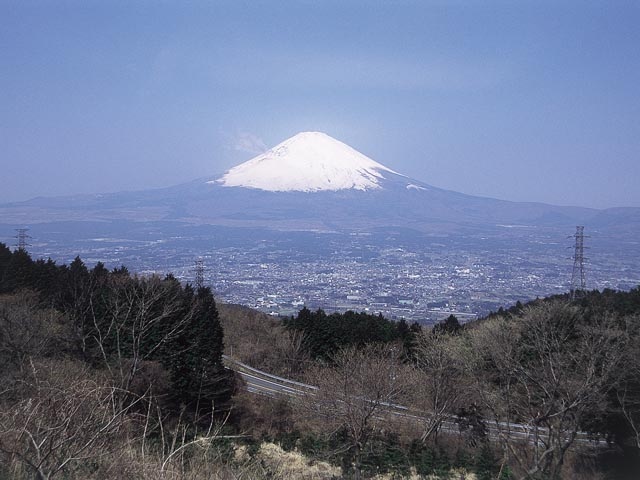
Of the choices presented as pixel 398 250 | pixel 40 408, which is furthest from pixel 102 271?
pixel 398 250

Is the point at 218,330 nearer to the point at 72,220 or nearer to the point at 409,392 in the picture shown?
the point at 409,392

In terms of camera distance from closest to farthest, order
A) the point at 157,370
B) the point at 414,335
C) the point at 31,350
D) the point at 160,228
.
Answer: the point at 31,350 < the point at 157,370 < the point at 414,335 < the point at 160,228

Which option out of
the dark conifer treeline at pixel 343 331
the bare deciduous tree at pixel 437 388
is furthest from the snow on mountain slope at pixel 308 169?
the bare deciduous tree at pixel 437 388

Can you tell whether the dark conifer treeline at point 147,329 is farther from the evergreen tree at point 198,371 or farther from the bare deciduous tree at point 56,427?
the bare deciduous tree at point 56,427

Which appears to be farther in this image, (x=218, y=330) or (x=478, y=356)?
(x=218, y=330)

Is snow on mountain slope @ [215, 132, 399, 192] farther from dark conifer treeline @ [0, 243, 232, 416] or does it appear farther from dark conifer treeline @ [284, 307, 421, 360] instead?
dark conifer treeline @ [0, 243, 232, 416]

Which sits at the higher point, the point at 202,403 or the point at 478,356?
the point at 478,356

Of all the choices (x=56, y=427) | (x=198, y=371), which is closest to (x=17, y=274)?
(x=198, y=371)
